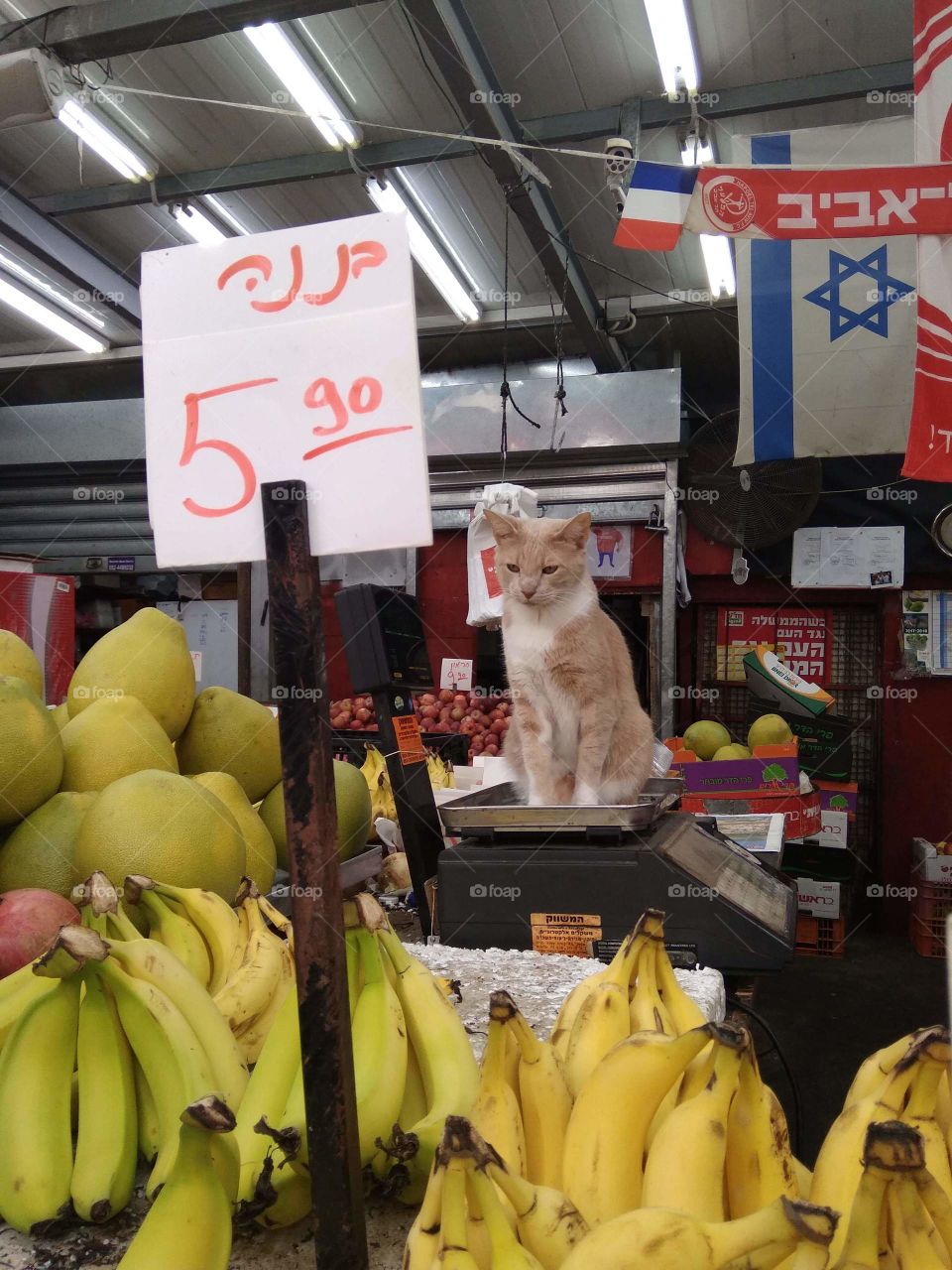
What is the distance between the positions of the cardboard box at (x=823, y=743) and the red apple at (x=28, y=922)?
4577 mm

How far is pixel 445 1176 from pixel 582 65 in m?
4.73

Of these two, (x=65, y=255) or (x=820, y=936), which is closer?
(x=820, y=936)

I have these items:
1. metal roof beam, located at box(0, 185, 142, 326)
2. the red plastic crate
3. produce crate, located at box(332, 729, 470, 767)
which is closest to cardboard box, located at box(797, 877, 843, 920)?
the red plastic crate

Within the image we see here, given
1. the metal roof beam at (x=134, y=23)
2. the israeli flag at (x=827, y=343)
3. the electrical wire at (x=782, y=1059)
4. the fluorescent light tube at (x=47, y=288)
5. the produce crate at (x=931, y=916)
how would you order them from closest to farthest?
1. the electrical wire at (x=782, y=1059)
2. the metal roof beam at (x=134, y=23)
3. the israeli flag at (x=827, y=343)
4. the produce crate at (x=931, y=916)
5. the fluorescent light tube at (x=47, y=288)

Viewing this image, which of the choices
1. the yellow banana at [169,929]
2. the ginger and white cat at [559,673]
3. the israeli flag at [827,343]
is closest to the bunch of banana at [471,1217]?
the yellow banana at [169,929]

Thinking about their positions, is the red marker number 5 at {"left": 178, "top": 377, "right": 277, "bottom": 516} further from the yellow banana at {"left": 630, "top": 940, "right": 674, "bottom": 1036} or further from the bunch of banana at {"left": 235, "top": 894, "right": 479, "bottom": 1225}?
the yellow banana at {"left": 630, "top": 940, "right": 674, "bottom": 1036}

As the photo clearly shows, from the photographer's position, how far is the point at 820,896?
16.2 ft

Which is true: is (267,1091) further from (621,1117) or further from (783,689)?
(783,689)

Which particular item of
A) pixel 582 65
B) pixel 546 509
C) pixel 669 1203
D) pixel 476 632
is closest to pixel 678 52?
pixel 582 65

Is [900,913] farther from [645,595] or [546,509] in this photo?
[546,509]

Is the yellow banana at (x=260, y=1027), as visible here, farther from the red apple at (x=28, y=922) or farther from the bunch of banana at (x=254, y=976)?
the red apple at (x=28, y=922)

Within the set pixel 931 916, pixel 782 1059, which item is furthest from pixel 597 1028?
pixel 931 916

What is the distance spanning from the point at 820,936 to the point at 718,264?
13.5ft

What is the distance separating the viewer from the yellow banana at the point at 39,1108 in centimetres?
77
